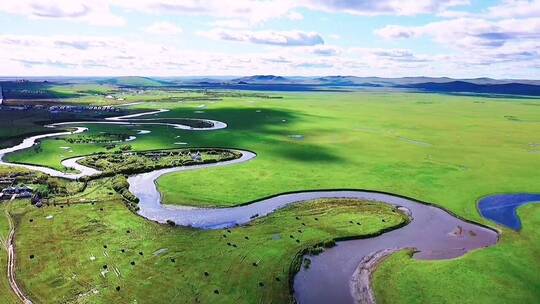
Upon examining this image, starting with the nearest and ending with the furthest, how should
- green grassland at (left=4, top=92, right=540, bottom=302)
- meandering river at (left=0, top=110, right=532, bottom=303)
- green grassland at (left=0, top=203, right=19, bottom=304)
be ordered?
green grassland at (left=0, top=203, right=19, bottom=304), meandering river at (left=0, top=110, right=532, bottom=303), green grassland at (left=4, top=92, right=540, bottom=302)

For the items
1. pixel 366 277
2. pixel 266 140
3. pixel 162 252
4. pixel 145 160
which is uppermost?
pixel 366 277

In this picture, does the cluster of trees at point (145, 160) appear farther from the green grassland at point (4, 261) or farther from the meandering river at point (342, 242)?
the green grassland at point (4, 261)

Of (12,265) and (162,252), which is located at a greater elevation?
(162,252)

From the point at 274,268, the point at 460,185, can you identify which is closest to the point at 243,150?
the point at 460,185

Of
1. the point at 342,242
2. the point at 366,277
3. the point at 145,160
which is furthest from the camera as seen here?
the point at 145,160

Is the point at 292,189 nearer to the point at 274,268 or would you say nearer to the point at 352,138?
the point at 274,268

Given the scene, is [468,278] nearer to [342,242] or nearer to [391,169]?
[342,242]

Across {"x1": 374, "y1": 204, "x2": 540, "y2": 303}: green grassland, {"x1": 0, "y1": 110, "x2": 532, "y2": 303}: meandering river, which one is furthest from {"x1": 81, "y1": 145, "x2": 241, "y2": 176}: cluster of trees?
{"x1": 374, "y1": 204, "x2": 540, "y2": 303}: green grassland

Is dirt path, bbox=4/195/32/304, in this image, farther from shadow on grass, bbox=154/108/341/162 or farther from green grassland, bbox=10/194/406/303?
shadow on grass, bbox=154/108/341/162

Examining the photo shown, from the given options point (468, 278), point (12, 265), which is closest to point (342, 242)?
point (468, 278)

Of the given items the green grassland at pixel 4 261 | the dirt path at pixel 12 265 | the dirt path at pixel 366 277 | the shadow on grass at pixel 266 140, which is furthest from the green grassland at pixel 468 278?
the shadow on grass at pixel 266 140
